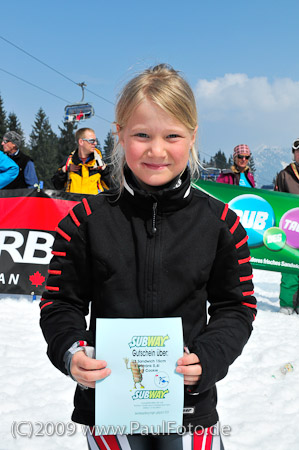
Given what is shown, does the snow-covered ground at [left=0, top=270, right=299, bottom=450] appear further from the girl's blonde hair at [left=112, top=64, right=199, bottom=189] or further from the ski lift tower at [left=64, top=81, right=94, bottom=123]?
the ski lift tower at [left=64, top=81, right=94, bottom=123]

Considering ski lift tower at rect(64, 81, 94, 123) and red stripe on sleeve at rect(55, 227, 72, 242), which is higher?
ski lift tower at rect(64, 81, 94, 123)

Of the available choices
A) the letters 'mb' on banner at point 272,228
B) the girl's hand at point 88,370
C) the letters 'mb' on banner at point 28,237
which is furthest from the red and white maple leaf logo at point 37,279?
the girl's hand at point 88,370

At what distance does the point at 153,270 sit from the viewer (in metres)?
1.34

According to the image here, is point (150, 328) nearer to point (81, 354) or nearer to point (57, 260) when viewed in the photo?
point (81, 354)

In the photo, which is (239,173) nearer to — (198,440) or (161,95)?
(161,95)

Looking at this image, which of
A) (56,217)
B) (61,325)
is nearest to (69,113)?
(56,217)

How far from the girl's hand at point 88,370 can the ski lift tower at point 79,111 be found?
92.5ft

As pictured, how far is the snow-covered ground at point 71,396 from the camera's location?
2.71m

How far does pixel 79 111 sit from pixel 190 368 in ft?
95.2

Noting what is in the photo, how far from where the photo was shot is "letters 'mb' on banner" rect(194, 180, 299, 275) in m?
6.16

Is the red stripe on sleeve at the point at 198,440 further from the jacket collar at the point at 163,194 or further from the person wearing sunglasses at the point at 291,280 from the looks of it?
the person wearing sunglasses at the point at 291,280

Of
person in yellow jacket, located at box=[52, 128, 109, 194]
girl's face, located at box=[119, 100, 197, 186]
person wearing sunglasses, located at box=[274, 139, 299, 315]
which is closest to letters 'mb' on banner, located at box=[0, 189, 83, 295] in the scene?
person in yellow jacket, located at box=[52, 128, 109, 194]

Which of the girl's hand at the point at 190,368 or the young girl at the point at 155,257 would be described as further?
the young girl at the point at 155,257

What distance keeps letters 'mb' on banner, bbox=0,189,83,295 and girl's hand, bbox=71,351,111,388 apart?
462 centimetres
